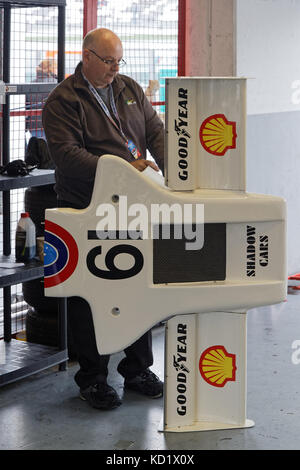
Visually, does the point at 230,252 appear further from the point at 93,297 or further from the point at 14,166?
the point at 14,166

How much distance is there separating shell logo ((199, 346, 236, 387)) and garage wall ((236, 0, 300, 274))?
2417mm

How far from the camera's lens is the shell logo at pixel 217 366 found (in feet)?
10.4

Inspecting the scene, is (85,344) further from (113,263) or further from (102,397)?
(113,263)

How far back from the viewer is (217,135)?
2.99 m

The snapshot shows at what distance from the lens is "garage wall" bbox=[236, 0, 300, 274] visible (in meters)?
→ 5.34

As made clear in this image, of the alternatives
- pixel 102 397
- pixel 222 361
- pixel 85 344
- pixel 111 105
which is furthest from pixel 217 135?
pixel 102 397

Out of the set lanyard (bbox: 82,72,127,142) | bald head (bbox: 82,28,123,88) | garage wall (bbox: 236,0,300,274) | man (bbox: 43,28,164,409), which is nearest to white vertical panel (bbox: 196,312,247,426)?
man (bbox: 43,28,164,409)

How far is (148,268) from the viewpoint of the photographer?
298cm

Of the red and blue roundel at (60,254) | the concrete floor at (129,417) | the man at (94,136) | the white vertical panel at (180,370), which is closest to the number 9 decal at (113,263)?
the red and blue roundel at (60,254)

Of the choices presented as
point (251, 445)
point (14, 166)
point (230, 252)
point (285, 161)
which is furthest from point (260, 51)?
point (251, 445)

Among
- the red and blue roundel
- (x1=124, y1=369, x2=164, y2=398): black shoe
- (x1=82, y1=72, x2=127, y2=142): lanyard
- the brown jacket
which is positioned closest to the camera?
the red and blue roundel

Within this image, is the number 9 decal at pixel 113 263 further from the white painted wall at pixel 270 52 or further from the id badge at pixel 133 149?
the white painted wall at pixel 270 52

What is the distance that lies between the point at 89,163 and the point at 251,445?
4.27 ft

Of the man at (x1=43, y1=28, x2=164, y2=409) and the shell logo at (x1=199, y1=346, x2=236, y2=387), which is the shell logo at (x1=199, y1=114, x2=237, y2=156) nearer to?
the man at (x1=43, y1=28, x2=164, y2=409)
